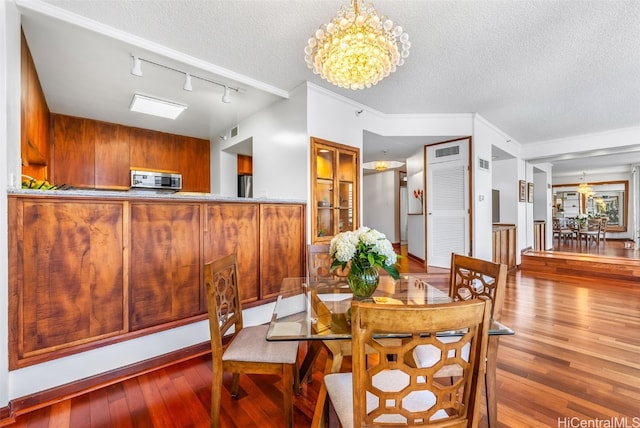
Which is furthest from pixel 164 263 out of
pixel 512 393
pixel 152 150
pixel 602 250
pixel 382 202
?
pixel 602 250

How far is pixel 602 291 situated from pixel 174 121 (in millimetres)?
7005

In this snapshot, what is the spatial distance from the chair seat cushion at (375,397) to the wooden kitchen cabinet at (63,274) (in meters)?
1.69

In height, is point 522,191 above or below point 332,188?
above

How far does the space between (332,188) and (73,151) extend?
3829 millimetres

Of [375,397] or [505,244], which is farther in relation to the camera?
[505,244]

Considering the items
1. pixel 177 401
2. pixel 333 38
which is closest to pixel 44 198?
pixel 177 401

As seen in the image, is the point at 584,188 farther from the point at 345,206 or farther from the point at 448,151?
the point at 345,206

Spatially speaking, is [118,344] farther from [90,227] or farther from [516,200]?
[516,200]

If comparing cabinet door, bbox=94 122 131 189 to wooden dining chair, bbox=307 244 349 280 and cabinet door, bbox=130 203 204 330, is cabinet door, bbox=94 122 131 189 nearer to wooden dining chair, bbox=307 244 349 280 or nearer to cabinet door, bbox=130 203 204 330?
cabinet door, bbox=130 203 204 330

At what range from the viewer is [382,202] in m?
7.90

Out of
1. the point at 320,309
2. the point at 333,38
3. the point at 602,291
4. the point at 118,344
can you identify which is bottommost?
the point at 602,291

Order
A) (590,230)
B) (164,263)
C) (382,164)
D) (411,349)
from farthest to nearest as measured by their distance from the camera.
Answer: (590,230), (382,164), (164,263), (411,349)

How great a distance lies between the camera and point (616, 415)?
1581mm

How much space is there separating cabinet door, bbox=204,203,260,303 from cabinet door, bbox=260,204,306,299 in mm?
82
